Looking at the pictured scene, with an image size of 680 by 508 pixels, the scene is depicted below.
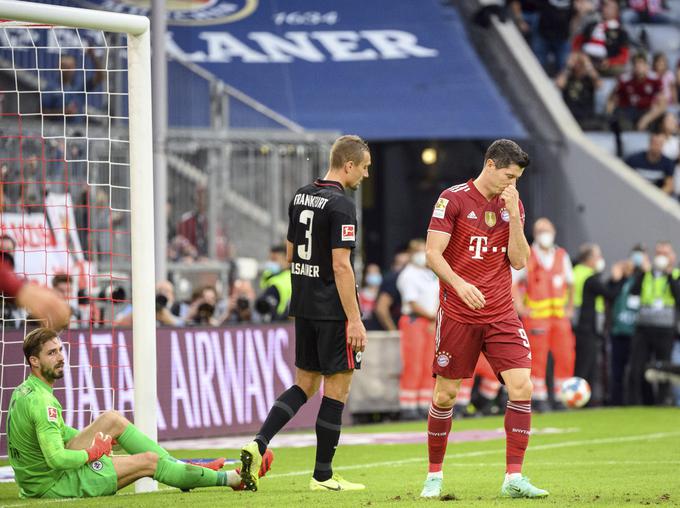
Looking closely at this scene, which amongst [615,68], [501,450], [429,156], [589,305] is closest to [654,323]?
[589,305]

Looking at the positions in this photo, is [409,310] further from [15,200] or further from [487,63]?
[487,63]

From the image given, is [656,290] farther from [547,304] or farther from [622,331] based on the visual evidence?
[547,304]

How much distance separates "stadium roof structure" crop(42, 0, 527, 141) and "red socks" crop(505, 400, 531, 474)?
14.3m

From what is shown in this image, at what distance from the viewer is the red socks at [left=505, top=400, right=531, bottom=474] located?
851cm

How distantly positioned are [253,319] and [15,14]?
873cm

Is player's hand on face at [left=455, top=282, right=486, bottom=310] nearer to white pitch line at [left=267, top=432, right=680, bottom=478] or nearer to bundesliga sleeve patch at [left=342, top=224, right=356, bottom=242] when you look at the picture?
bundesliga sleeve patch at [left=342, top=224, right=356, bottom=242]

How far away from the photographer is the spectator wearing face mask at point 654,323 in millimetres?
19500

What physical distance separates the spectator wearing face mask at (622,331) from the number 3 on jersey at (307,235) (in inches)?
450

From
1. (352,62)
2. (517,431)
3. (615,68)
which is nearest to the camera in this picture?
(517,431)

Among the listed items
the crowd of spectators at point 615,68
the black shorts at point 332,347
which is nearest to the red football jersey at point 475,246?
the black shorts at point 332,347

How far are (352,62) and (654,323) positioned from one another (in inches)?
282

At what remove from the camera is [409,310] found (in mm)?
17641

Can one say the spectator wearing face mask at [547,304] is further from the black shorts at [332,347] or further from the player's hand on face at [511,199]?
the player's hand on face at [511,199]

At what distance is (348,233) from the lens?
8.88 metres
